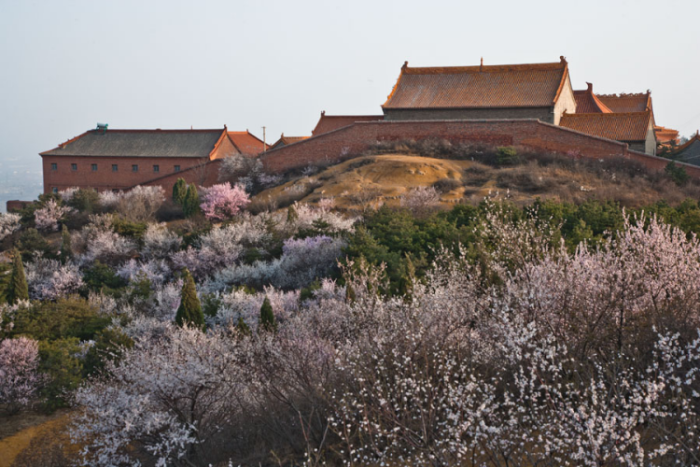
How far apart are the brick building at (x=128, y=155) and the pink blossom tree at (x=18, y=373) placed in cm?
2695

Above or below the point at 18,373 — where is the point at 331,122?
above

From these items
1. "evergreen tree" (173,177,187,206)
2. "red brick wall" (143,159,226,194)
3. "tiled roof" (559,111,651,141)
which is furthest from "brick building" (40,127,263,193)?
"tiled roof" (559,111,651,141)

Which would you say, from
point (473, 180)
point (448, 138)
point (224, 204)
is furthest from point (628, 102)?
point (224, 204)

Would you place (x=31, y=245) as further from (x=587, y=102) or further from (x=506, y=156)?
(x=587, y=102)

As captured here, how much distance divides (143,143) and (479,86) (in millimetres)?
22366

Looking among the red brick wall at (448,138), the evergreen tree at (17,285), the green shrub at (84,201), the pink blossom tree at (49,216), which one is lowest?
the evergreen tree at (17,285)

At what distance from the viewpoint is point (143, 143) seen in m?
44.0

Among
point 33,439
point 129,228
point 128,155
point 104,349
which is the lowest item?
point 33,439

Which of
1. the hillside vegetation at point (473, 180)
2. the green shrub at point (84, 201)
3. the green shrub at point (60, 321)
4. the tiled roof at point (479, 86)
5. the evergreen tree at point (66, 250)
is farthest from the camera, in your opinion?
the green shrub at point (84, 201)

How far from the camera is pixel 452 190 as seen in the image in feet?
91.7

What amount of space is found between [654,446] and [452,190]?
69.9ft

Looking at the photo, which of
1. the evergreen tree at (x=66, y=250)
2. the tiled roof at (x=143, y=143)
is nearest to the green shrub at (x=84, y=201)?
the tiled roof at (x=143, y=143)

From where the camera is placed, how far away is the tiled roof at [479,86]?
113 feet

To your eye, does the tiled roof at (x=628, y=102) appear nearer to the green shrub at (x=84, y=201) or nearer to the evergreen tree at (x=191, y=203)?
the evergreen tree at (x=191, y=203)
